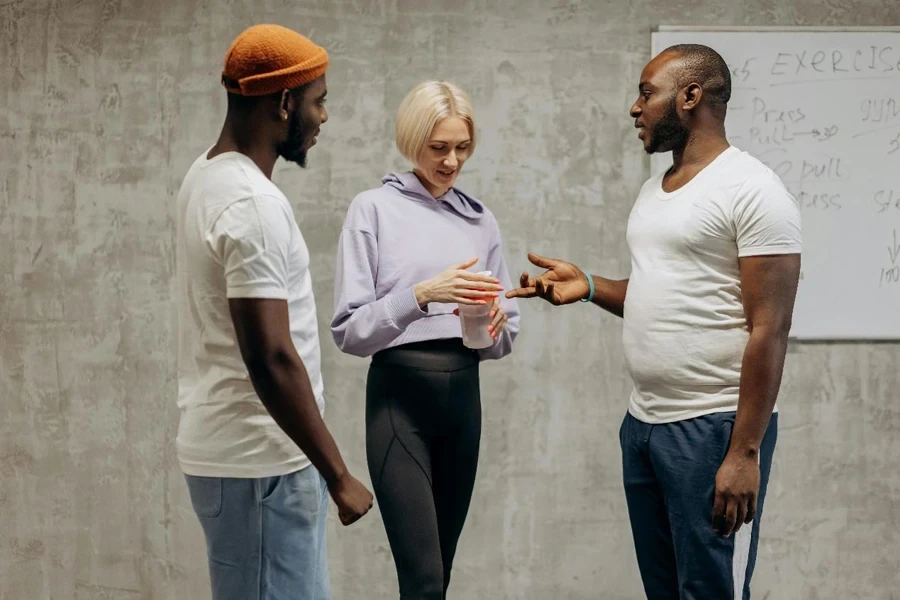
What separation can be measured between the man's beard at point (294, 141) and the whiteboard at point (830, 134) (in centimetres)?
162

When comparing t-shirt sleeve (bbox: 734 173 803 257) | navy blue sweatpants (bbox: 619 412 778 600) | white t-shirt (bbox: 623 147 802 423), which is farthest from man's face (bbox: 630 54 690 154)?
navy blue sweatpants (bbox: 619 412 778 600)

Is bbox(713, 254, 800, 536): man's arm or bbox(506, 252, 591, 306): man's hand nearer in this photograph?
bbox(713, 254, 800, 536): man's arm

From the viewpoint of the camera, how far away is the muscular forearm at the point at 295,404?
1395 millimetres

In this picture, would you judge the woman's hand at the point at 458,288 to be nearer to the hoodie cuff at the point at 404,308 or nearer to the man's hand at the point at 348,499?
the hoodie cuff at the point at 404,308

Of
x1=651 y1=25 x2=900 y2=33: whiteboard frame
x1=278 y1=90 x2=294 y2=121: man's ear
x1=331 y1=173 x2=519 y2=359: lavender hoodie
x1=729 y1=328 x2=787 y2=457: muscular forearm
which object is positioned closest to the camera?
x1=278 y1=90 x2=294 y2=121: man's ear

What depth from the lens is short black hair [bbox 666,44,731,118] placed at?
74.4 inches

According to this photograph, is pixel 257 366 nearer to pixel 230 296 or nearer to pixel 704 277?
pixel 230 296

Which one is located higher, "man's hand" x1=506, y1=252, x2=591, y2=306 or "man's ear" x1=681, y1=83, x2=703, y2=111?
"man's ear" x1=681, y1=83, x2=703, y2=111

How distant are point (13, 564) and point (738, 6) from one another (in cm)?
282

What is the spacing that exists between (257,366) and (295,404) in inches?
3.2

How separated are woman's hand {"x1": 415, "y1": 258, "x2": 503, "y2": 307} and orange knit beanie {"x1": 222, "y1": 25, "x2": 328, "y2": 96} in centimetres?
59

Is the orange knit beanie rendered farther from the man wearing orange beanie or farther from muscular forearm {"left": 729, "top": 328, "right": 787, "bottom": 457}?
muscular forearm {"left": 729, "top": 328, "right": 787, "bottom": 457}

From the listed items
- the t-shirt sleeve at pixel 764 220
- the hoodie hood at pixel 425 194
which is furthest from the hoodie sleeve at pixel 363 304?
the t-shirt sleeve at pixel 764 220

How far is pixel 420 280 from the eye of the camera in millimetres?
2084
